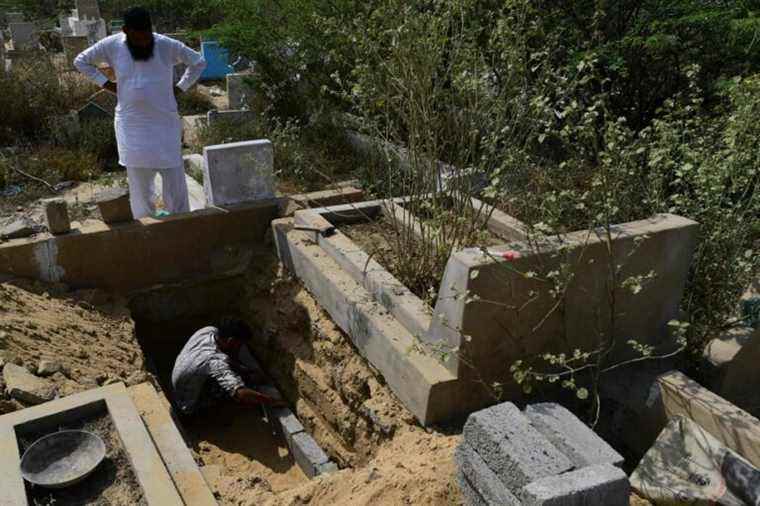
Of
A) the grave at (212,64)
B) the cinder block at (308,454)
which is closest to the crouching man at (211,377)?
the cinder block at (308,454)

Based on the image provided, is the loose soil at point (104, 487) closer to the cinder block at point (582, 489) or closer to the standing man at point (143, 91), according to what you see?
the cinder block at point (582, 489)

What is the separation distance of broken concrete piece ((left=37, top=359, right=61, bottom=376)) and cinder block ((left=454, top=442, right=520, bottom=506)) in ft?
8.04

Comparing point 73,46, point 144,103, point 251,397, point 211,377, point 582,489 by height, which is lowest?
point 251,397

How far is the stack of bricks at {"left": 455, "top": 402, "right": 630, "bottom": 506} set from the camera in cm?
241

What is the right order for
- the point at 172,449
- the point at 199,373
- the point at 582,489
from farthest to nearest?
the point at 199,373
the point at 172,449
the point at 582,489

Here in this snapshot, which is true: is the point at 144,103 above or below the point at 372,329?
above

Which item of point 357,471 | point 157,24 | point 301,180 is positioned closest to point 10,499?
point 357,471

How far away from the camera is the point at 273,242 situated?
5.57 meters

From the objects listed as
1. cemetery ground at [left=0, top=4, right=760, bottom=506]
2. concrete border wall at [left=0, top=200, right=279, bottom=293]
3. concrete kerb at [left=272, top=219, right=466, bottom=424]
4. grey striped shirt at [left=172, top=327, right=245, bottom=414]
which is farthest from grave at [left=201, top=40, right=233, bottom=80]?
grey striped shirt at [left=172, top=327, right=245, bottom=414]

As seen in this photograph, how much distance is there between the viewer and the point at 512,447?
2.61 metres

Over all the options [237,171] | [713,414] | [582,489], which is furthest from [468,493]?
[237,171]

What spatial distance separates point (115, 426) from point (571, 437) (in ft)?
7.10

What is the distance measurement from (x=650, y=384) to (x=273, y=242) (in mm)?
3175

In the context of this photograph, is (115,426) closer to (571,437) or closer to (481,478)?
(481,478)
